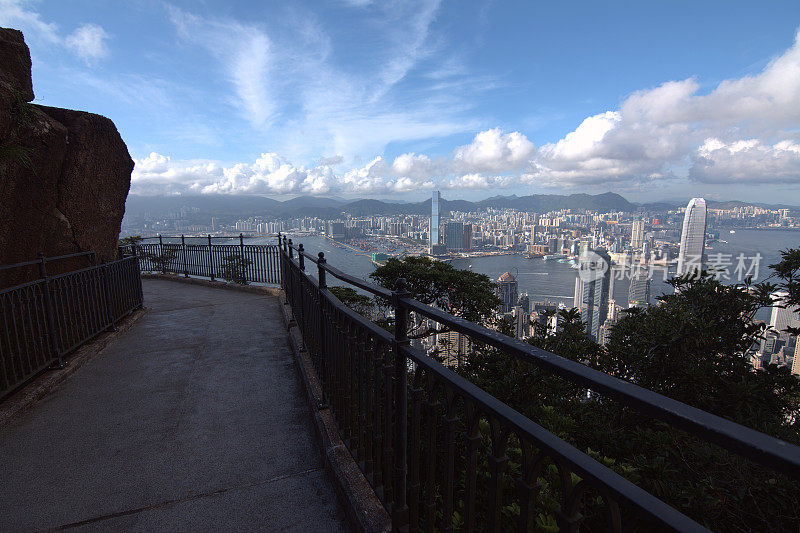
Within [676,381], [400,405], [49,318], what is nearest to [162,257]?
[49,318]

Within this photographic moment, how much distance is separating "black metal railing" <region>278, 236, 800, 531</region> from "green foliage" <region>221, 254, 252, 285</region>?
8.24 meters

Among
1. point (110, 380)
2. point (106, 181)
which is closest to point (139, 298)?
point (106, 181)

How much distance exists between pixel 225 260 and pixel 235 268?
440 millimetres

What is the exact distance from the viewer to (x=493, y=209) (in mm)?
135250

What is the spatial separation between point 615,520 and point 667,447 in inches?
129

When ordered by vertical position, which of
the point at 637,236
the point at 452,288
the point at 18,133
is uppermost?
the point at 18,133

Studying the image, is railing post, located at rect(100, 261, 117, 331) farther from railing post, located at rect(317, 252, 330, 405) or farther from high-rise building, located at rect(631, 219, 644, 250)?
high-rise building, located at rect(631, 219, 644, 250)

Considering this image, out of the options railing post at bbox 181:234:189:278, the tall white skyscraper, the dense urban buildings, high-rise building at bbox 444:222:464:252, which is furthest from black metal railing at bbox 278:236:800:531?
high-rise building at bbox 444:222:464:252

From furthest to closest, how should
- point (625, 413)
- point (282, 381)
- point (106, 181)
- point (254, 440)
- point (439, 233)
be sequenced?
point (439, 233), point (106, 181), point (625, 413), point (282, 381), point (254, 440)

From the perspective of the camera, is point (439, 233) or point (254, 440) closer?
point (254, 440)

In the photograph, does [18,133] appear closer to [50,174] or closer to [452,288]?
[50,174]

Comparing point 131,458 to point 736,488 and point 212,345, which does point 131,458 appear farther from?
point 736,488

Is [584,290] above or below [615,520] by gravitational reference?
below

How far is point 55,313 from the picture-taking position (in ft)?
15.3
